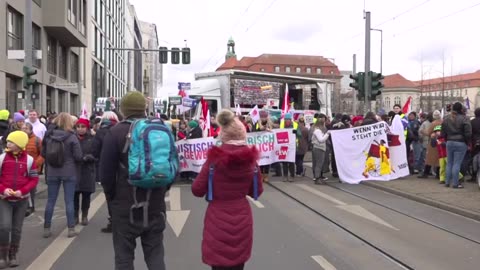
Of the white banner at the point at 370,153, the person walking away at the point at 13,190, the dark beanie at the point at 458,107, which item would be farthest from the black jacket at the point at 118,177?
the white banner at the point at 370,153

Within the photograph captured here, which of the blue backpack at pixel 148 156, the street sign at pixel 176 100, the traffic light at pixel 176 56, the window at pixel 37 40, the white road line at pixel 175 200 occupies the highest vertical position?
the window at pixel 37 40

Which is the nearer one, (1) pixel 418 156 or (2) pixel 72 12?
(1) pixel 418 156

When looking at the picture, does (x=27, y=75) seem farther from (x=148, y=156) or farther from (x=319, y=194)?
(x=148, y=156)

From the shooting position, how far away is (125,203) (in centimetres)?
432

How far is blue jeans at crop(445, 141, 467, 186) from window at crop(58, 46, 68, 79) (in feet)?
90.5

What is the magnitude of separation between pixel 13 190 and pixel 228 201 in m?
3.12

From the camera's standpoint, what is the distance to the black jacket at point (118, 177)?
169 inches

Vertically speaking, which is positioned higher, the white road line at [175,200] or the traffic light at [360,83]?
the traffic light at [360,83]

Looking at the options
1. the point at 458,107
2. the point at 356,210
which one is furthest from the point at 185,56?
the point at 356,210

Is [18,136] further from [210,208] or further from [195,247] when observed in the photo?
[210,208]

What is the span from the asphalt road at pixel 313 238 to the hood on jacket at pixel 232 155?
89.8 inches

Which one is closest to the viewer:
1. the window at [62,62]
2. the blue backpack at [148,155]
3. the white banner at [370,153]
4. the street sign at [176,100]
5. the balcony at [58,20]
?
the blue backpack at [148,155]

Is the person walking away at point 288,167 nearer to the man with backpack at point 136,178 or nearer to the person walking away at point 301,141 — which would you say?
the person walking away at point 301,141

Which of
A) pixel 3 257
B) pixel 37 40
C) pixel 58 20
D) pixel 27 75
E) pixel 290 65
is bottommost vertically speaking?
pixel 3 257
